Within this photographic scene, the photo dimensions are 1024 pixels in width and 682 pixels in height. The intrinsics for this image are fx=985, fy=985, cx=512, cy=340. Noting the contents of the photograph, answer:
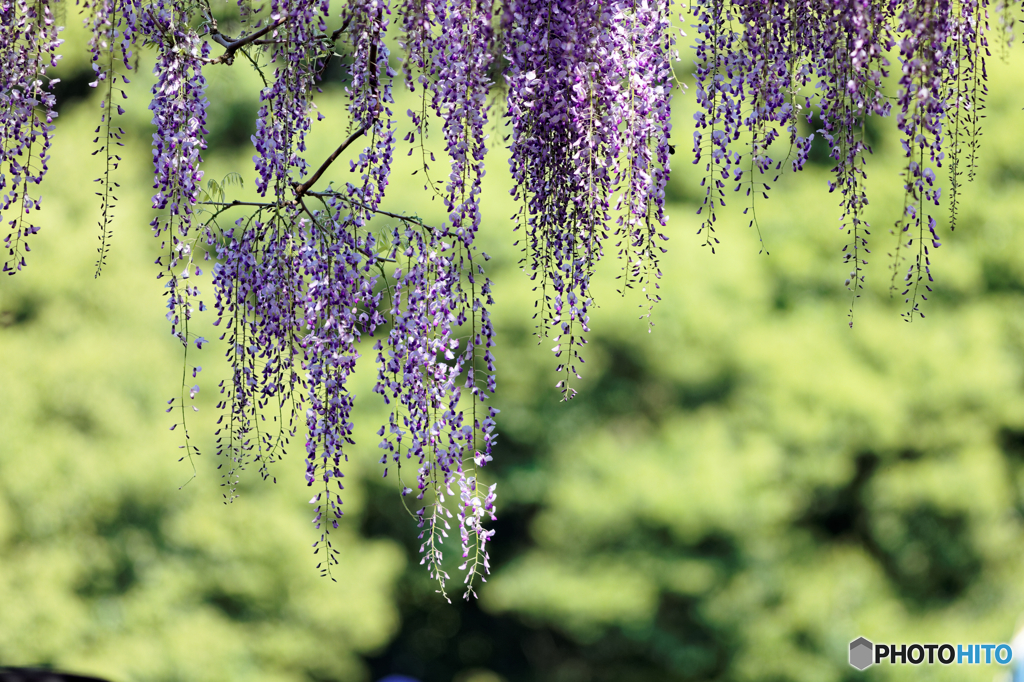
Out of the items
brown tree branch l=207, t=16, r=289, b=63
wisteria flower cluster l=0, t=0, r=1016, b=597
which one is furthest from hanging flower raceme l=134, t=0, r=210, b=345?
brown tree branch l=207, t=16, r=289, b=63

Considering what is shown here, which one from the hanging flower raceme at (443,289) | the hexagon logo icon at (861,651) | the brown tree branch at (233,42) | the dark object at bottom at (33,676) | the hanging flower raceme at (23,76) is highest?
the brown tree branch at (233,42)

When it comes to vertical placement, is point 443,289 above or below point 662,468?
below

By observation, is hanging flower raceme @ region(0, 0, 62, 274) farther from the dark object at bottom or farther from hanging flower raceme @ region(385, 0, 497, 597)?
the dark object at bottom

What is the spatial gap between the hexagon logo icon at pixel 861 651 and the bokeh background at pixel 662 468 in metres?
0.08

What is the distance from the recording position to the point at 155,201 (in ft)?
6.96

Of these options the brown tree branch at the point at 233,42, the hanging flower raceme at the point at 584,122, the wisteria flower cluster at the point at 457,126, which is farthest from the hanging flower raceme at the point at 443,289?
the brown tree branch at the point at 233,42

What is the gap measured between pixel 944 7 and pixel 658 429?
4.83m

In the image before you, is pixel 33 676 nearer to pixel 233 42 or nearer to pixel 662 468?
pixel 233 42

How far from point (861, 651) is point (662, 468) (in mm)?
1701

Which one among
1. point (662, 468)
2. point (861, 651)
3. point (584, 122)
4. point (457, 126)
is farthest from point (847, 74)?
point (861, 651)

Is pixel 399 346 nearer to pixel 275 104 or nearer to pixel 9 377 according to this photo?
pixel 275 104

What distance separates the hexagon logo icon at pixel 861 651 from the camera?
244 inches

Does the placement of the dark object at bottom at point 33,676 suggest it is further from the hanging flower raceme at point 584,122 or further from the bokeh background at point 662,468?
the hanging flower raceme at point 584,122

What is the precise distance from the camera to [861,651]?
→ 245 inches
